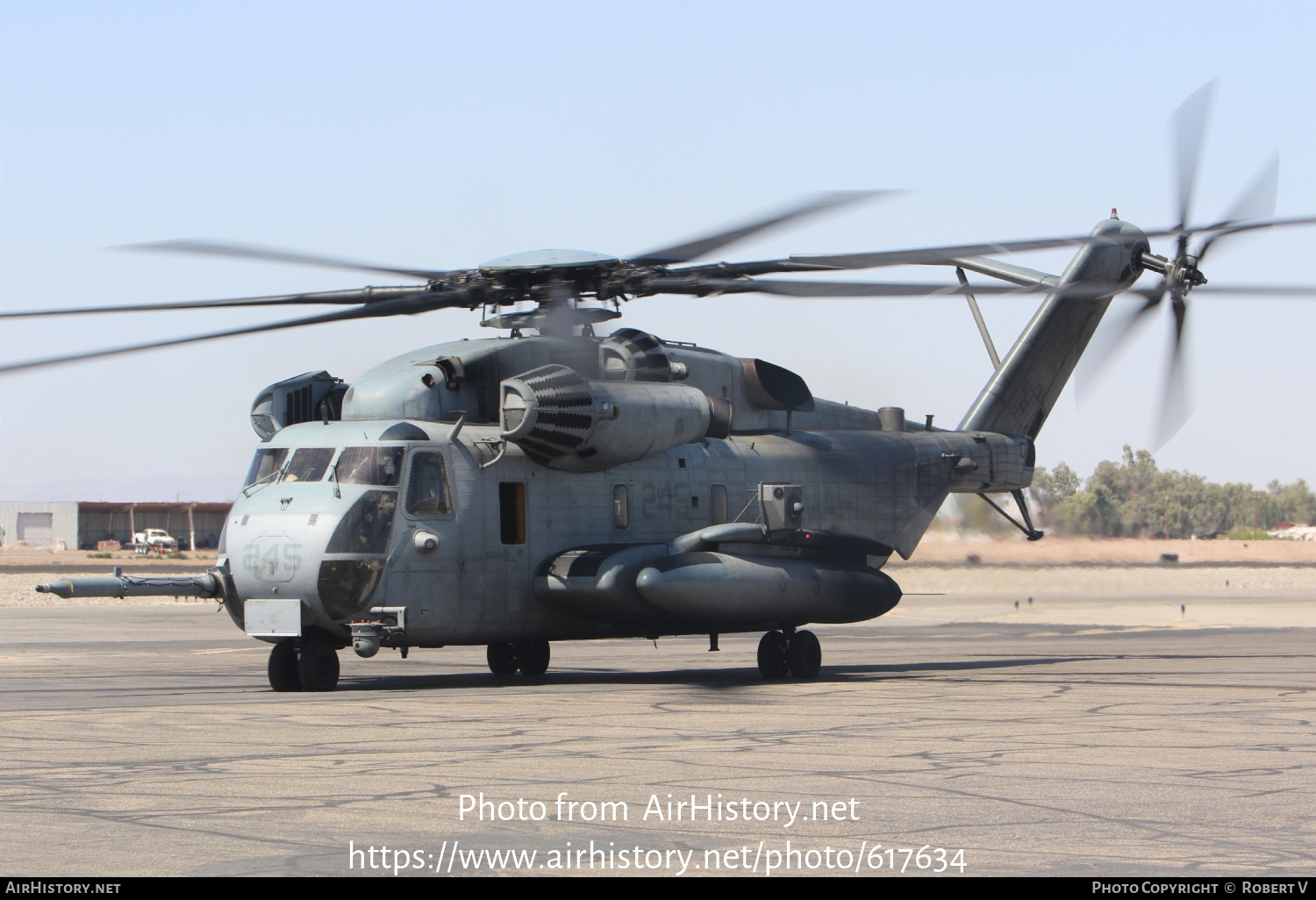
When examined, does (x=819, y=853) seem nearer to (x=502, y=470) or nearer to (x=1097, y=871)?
(x=1097, y=871)

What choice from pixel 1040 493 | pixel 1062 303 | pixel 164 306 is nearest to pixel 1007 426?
pixel 1062 303

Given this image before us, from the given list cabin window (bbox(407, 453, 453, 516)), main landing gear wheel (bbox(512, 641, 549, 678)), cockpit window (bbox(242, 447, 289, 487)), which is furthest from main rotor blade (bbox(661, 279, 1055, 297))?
main landing gear wheel (bbox(512, 641, 549, 678))

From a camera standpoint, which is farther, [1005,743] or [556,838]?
[1005,743]

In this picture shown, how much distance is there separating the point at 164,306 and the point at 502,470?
4573mm

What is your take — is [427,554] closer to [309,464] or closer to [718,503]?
[309,464]

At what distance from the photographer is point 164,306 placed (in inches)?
624

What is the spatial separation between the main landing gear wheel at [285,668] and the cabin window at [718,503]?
5.92m

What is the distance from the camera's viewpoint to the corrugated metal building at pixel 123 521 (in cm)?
10475

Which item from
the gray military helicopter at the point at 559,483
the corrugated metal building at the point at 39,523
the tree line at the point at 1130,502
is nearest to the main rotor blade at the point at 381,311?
the gray military helicopter at the point at 559,483

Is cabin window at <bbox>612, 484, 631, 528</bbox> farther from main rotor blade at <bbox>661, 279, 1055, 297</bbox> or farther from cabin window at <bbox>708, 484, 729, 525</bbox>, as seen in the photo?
main rotor blade at <bbox>661, 279, 1055, 297</bbox>

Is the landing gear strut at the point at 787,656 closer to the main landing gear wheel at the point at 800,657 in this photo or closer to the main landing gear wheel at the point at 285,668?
the main landing gear wheel at the point at 800,657

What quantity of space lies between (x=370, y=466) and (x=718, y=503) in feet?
16.9

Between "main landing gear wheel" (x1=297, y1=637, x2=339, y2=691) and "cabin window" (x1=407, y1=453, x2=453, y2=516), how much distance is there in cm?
184

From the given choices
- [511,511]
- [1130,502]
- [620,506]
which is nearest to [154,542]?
[1130,502]
